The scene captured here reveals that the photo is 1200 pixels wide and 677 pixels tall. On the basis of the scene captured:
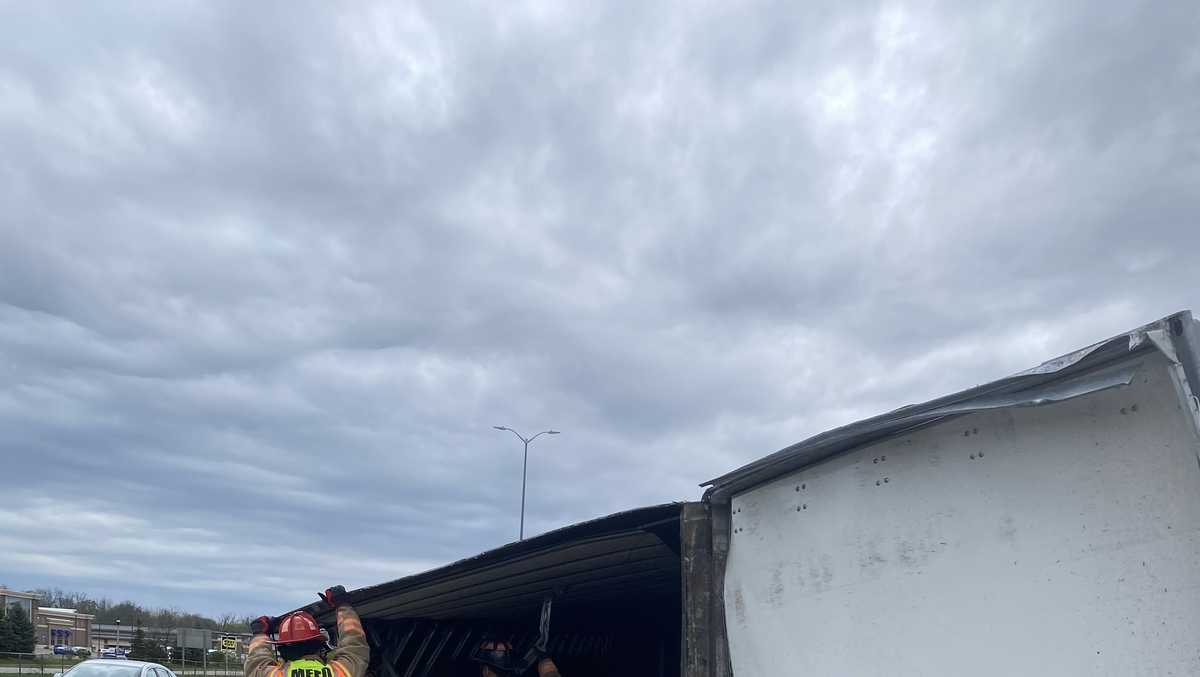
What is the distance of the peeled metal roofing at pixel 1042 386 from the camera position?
3635 mm

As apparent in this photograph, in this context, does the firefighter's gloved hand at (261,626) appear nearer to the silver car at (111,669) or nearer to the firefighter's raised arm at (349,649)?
the firefighter's raised arm at (349,649)

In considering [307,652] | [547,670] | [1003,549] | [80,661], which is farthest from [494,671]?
[80,661]

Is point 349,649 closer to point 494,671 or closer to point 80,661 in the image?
point 494,671

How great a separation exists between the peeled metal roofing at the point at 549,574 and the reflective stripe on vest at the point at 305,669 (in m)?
2.25

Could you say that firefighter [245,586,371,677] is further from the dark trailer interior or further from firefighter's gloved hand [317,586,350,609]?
the dark trailer interior

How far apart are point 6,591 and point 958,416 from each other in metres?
124

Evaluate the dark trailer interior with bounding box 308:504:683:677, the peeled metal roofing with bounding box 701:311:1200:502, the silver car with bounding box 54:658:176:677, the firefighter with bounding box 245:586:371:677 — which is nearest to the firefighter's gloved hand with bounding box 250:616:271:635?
the firefighter with bounding box 245:586:371:677

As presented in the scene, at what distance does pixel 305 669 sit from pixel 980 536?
4222 mm

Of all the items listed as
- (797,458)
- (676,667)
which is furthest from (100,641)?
(797,458)

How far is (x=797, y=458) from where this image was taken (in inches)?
213

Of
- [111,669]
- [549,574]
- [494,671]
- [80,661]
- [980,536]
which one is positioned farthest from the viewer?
[80,661]

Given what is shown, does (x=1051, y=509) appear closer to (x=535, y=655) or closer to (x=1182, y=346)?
(x=1182, y=346)

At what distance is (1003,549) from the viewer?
13.9ft

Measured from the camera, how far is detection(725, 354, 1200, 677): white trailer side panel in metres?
3.72
